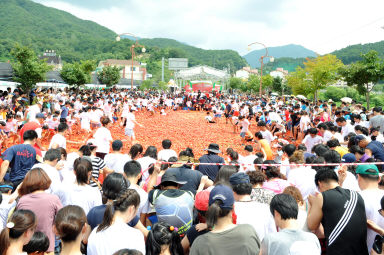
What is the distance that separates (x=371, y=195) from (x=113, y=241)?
3.12 meters

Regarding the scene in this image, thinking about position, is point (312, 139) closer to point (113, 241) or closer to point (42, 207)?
point (113, 241)

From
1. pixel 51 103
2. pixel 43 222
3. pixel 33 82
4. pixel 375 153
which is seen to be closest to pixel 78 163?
pixel 43 222

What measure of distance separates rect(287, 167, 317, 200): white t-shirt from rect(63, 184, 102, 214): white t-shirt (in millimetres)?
3210

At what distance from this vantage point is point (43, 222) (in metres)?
3.37

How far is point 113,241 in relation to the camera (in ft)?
8.71

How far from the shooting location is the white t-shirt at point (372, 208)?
3152 mm

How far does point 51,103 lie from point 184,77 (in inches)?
2458

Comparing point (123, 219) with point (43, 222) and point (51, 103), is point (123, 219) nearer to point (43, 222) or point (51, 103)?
point (43, 222)

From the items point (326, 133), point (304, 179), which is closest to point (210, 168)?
point (304, 179)

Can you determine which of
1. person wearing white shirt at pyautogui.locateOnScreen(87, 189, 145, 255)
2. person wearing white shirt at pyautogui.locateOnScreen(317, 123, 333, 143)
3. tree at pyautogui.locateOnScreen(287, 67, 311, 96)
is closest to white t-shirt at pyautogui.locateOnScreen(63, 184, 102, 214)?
person wearing white shirt at pyautogui.locateOnScreen(87, 189, 145, 255)

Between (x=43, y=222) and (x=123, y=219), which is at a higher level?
(x=123, y=219)

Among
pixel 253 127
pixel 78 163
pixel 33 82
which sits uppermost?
pixel 33 82

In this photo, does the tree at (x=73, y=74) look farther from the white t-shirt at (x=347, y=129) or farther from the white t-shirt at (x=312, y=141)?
the white t-shirt at (x=347, y=129)

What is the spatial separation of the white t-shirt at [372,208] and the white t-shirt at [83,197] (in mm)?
3490
